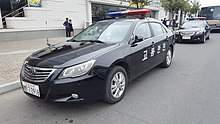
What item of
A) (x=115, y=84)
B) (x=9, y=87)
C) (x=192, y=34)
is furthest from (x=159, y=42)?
(x=192, y=34)

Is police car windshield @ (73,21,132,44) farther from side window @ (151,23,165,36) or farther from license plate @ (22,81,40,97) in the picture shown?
license plate @ (22,81,40,97)

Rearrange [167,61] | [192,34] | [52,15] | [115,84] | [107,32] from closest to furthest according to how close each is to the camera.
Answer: [115,84]
[107,32]
[167,61]
[192,34]
[52,15]

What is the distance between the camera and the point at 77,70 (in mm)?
2441

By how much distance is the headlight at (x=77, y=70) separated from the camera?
2408mm

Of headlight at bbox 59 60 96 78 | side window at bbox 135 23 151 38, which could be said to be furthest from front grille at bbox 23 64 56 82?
side window at bbox 135 23 151 38

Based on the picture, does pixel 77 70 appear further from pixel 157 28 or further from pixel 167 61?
pixel 167 61

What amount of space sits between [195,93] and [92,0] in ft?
42.8

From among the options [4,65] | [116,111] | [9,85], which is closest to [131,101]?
[116,111]

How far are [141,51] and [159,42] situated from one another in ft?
3.58

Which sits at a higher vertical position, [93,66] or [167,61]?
[93,66]

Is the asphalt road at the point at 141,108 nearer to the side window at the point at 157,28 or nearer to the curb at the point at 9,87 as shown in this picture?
the curb at the point at 9,87

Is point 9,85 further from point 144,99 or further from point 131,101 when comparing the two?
point 144,99

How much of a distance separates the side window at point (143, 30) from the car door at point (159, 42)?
24cm

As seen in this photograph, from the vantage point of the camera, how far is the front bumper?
2383mm
